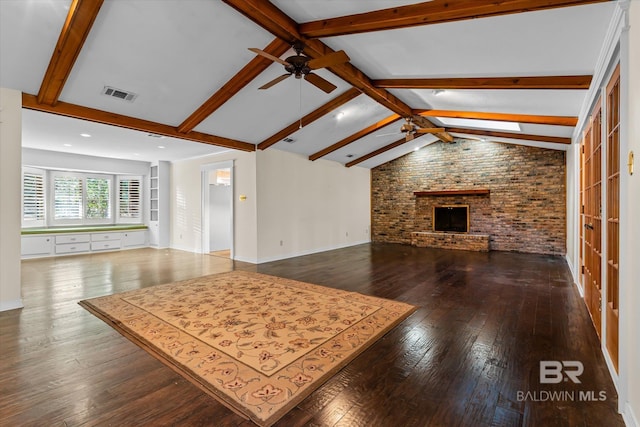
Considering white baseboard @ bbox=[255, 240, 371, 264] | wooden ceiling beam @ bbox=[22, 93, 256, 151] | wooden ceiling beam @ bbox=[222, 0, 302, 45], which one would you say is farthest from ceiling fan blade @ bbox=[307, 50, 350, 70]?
white baseboard @ bbox=[255, 240, 371, 264]

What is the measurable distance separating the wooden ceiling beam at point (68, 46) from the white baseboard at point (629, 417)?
483 centimetres

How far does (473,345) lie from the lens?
8.78 feet

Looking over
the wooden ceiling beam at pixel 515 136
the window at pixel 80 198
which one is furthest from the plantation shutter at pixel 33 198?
the wooden ceiling beam at pixel 515 136

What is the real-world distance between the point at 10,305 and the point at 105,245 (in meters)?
5.09

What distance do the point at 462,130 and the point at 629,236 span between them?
6779mm

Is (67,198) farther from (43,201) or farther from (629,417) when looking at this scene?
(629,417)

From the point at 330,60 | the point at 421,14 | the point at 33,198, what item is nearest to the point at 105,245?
the point at 33,198

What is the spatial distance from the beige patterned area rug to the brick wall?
20.4 feet

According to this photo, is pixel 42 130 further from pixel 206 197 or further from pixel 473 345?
pixel 473 345

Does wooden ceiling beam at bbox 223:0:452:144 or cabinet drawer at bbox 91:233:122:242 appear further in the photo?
cabinet drawer at bbox 91:233:122:242

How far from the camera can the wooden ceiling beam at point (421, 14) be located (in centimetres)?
236

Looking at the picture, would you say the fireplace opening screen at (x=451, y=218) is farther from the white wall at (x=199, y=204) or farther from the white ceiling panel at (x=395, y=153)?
the white wall at (x=199, y=204)

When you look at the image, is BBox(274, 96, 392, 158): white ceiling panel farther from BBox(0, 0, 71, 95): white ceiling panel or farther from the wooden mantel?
BBox(0, 0, 71, 95): white ceiling panel
